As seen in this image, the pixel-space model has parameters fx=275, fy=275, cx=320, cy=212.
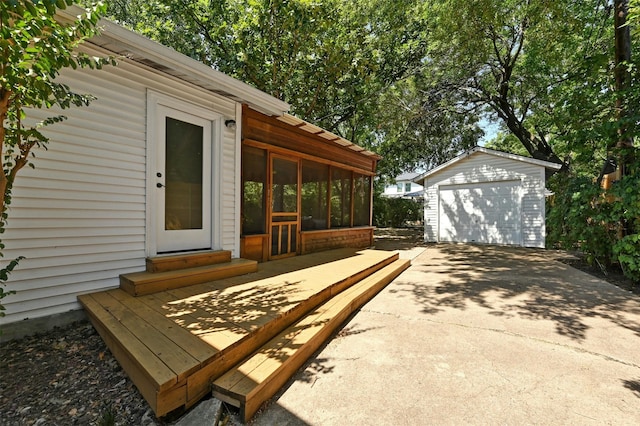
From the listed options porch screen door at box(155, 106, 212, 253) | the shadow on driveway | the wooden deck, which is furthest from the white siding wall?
porch screen door at box(155, 106, 212, 253)

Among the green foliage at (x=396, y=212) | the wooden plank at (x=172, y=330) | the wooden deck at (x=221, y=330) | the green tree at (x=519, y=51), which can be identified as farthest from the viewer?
the green foliage at (x=396, y=212)

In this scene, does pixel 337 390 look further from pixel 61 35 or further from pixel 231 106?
pixel 231 106

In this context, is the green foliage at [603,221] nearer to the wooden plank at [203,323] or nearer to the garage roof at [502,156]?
the garage roof at [502,156]

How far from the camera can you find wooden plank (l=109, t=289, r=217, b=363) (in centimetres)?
171


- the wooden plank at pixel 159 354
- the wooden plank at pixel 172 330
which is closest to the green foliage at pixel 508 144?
the wooden plank at pixel 172 330

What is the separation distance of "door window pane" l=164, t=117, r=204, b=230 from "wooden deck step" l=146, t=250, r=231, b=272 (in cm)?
42

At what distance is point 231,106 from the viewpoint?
13.2ft

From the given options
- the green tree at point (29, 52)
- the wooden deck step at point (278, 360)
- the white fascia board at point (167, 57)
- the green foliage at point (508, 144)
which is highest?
the green foliage at point (508, 144)

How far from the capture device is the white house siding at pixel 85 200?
2379 millimetres

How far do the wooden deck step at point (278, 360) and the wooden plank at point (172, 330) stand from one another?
190 millimetres

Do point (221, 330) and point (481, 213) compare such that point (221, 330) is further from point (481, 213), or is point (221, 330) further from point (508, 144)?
point (508, 144)

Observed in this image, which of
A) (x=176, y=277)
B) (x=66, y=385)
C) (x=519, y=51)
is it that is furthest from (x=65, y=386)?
(x=519, y=51)

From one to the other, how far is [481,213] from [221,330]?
993cm

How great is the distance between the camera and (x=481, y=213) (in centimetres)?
959
